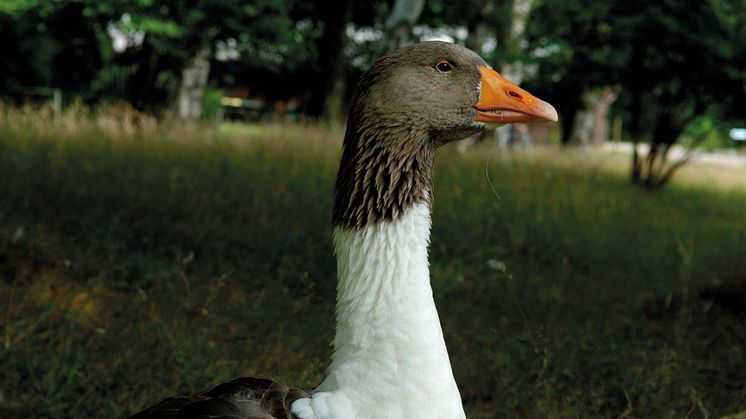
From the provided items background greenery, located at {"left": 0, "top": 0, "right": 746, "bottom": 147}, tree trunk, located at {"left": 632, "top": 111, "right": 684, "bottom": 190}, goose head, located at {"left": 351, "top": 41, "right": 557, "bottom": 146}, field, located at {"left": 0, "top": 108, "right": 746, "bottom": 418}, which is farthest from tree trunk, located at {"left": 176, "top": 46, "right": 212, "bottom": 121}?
goose head, located at {"left": 351, "top": 41, "right": 557, "bottom": 146}

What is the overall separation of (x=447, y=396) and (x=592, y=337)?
1894 millimetres

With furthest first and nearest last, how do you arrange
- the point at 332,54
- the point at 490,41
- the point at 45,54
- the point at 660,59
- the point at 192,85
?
the point at 45,54, the point at 490,41, the point at 332,54, the point at 192,85, the point at 660,59

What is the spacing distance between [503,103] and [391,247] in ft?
2.03

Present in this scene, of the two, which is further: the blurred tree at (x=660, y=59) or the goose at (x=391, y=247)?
the blurred tree at (x=660, y=59)

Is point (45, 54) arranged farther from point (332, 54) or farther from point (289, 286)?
point (289, 286)

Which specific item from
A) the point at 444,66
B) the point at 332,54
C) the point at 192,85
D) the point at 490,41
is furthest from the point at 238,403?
the point at 490,41

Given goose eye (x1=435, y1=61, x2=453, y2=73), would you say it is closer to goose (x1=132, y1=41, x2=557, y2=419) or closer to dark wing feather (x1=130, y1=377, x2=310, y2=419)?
goose (x1=132, y1=41, x2=557, y2=419)

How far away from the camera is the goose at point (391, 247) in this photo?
1.87 m

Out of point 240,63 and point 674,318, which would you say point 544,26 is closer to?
point 240,63

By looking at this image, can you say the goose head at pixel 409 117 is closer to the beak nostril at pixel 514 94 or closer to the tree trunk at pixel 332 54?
the beak nostril at pixel 514 94

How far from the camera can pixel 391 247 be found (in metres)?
1.99

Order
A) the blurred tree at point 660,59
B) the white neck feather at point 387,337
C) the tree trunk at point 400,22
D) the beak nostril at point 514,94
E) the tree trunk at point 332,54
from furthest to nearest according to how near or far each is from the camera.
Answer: the tree trunk at point 332,54 < the tree trunk at point 400,22 < the blurred tree at point 660,59 < the beak nostril at point 514,94 < the white neck feather at point 387,337

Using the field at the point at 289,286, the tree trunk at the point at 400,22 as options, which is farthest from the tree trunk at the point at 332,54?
the field at the point at 289,286

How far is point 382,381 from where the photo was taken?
186 cm
